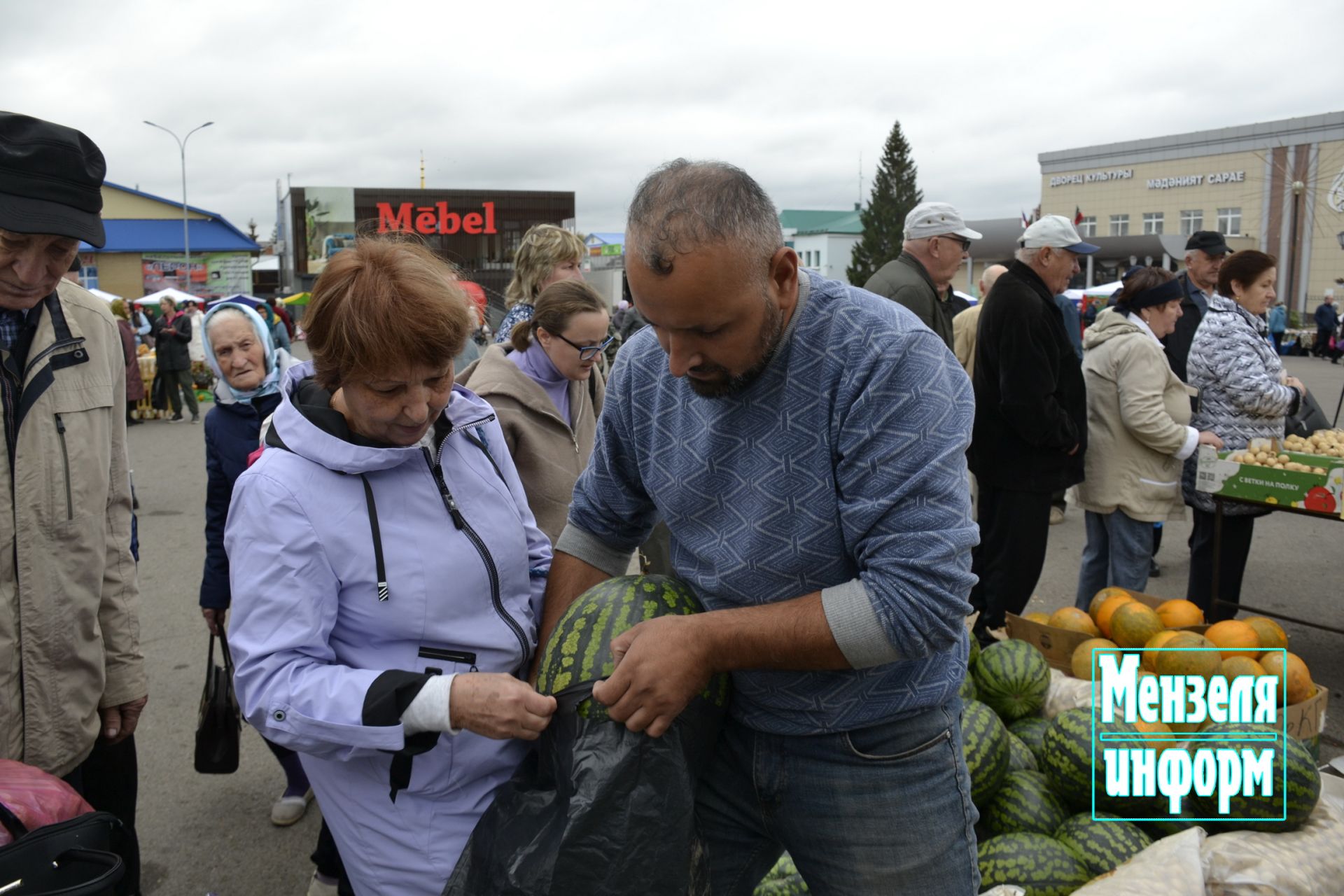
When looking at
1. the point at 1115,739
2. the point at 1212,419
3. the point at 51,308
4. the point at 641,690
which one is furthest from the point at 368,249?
the point at 1212,419

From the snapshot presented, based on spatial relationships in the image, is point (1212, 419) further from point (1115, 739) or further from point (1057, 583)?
point (1115, 739)

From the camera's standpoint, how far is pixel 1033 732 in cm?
373

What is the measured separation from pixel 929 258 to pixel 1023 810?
126 inches

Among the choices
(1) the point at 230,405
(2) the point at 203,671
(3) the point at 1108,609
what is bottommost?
(2) the point at 203,671

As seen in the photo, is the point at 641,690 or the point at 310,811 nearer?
the point at 641,690

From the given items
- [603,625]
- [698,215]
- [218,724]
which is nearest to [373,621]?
[603,625]

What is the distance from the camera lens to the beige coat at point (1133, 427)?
521 cm

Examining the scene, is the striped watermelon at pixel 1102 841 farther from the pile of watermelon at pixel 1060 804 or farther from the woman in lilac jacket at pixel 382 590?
the woman in lilac jacket at pixel 382 590

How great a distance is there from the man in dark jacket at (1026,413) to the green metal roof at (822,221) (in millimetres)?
69481

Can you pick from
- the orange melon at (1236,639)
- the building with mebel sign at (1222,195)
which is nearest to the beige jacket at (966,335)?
the orange melon at (1236,639)

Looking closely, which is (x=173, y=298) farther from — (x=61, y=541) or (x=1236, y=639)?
(x=1236, y=639)

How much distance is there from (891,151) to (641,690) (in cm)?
6420

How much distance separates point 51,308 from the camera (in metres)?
2.49

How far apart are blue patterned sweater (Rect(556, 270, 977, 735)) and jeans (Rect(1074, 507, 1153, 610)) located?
3935mm
